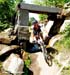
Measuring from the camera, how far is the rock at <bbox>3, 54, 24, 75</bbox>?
15995 mm

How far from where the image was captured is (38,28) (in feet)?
60.7

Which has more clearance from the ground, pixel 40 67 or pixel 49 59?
pixel 49 59

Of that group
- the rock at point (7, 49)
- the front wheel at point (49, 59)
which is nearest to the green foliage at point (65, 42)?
the front wheel at point (49, 59)

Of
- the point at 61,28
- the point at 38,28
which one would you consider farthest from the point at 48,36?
the point at 38,28

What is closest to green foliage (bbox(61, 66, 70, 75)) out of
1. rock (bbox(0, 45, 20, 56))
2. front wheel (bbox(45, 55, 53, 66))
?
front wheel (bbox(45, 55, 53, 66))

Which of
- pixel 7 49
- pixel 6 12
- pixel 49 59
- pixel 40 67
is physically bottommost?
pixel 6 12

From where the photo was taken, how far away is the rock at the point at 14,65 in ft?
52.5

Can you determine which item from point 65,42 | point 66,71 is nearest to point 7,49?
point 65,42

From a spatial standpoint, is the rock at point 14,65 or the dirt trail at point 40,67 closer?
the rock at point 14,65

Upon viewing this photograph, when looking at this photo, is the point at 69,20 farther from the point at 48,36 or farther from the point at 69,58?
the point at 69,58

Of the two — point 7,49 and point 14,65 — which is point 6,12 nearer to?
point 7,49

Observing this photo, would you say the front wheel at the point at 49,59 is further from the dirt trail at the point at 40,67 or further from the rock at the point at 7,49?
the rock at the point at 7,49

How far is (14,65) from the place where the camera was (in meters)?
16.3

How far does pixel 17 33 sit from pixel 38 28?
3.57 m
